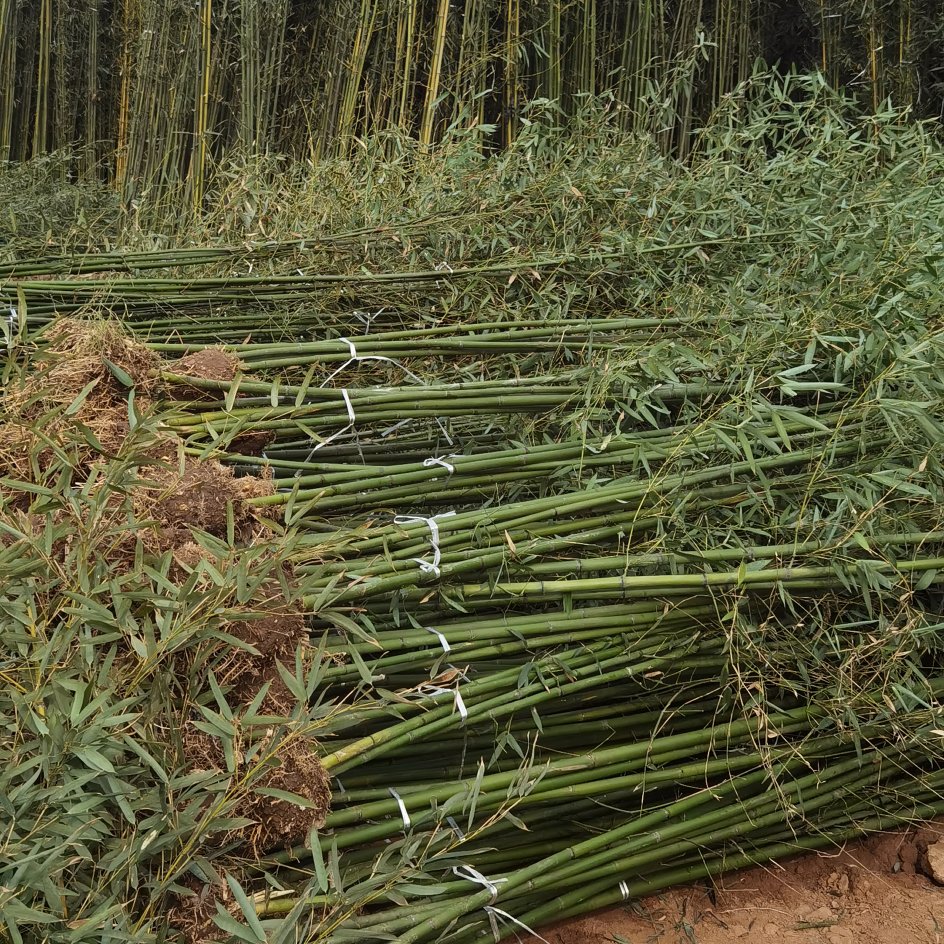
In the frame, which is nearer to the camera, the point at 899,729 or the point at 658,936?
the point at 658,936

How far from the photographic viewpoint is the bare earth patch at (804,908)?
1715mm

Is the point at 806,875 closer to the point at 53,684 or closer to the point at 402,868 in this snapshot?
the point at 402,868

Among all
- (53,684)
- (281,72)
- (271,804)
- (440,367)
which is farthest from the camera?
(281,72)

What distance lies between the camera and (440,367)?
2.44 metres

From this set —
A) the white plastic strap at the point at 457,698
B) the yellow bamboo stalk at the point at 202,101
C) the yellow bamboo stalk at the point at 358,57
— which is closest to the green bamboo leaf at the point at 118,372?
the white plastic strap at the point at 457,698

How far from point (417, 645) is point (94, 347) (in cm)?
75

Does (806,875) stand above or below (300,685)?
below

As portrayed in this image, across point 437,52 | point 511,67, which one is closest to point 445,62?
point 437,52

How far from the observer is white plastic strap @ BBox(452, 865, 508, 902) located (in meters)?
1.46

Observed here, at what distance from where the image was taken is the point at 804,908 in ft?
5.91

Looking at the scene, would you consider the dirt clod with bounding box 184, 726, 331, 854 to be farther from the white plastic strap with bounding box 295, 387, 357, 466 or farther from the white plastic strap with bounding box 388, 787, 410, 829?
the white plastic strap with bounding box 295, 387, 357, 466

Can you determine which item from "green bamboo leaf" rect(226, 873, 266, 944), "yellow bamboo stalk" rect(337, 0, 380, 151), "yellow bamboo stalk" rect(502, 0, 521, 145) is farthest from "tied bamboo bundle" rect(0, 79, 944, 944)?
"yellow bamboo stalk" rect(337, 0, 380, 151)

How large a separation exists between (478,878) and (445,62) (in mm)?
4672

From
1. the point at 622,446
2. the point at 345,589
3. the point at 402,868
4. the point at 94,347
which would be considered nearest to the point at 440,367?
the point at 622,446
